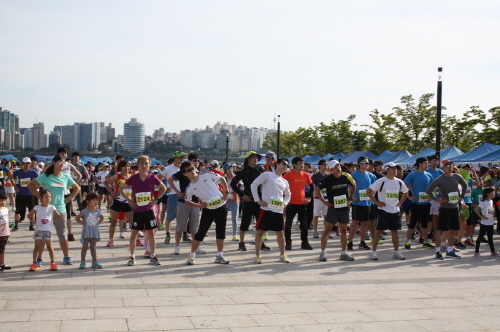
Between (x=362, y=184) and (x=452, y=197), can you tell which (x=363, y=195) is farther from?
(x=452, y=197)

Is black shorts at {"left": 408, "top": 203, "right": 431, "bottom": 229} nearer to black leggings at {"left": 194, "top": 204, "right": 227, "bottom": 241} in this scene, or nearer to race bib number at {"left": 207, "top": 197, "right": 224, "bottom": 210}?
black leggings at {"left": 194, "top": 204, "right": 227, "bottom": 241}

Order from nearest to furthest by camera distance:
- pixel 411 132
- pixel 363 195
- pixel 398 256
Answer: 1. pixel 398 256
2. pixel 363 195
3. pixel 411 132

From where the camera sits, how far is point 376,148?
152 feet

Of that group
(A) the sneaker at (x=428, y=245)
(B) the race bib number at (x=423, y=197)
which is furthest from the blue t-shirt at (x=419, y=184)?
(A) the sneaker at (x=428, y=245)

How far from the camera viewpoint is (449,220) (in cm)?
1022

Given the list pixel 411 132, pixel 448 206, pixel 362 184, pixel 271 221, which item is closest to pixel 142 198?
pixel 271 221

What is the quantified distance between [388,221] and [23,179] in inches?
319

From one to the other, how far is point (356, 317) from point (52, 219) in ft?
16.3

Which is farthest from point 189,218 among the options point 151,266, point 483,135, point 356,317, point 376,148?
point 376,148

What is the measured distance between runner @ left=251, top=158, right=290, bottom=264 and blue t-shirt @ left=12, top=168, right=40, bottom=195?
19.5 ft

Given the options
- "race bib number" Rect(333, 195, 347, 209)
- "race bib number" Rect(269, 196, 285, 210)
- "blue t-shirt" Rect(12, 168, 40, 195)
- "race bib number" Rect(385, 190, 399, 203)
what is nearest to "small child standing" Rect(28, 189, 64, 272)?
"race bib number" Rect(269, 196, 285, 210)

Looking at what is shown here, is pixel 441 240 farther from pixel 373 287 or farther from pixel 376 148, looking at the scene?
pixel 376 148

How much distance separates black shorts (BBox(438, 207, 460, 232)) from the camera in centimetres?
1023

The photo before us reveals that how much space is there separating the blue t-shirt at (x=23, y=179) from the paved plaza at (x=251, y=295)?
266 cm
